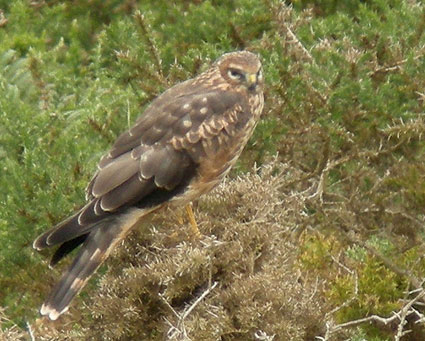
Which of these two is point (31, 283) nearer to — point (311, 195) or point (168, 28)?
point (311, 195)

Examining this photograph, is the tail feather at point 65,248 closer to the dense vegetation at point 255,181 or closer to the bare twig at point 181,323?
the dense vegetation at point 255,181

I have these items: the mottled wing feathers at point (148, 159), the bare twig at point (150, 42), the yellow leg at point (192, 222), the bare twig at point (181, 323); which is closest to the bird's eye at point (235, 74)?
the mottled wing feathers at point (148, 159)

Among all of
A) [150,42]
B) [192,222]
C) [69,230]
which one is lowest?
[150,42]

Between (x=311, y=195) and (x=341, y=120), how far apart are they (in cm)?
86

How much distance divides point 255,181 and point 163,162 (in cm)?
57

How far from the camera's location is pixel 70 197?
22.8ft

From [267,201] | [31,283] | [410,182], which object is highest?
[267,201]

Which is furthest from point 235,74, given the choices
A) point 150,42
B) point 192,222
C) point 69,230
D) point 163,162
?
point 150,42

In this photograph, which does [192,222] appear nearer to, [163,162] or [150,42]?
[163,162]

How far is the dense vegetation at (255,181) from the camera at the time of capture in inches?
223

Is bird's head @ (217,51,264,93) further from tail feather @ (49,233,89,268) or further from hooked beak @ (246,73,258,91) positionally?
tail feather @ (49,233,89,268)

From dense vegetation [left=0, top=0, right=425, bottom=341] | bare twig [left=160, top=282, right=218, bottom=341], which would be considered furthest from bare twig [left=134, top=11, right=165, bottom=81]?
bare twig [left=160, top=282, right=218, bottom=341]

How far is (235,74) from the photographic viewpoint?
6.86 meters

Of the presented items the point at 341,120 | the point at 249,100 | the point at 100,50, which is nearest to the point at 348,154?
the point at 341,120
